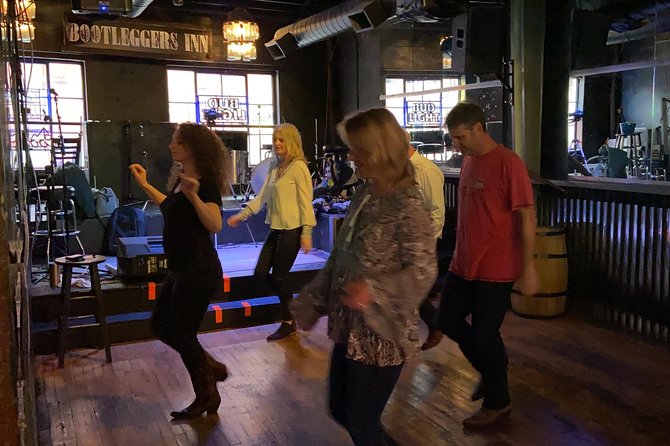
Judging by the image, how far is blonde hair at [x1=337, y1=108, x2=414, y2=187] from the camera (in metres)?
1.89

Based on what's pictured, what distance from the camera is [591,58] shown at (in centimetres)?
570

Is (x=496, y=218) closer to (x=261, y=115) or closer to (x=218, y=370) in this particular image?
(x=218, y=370)

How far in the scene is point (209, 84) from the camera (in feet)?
36.0

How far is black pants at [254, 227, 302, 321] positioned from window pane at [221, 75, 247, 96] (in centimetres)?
721

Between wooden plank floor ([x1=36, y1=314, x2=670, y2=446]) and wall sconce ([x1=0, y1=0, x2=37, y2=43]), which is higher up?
wall sconce ([x1=0, y1=0, x2=37, y2=43])

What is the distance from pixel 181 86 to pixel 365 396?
31.5ft

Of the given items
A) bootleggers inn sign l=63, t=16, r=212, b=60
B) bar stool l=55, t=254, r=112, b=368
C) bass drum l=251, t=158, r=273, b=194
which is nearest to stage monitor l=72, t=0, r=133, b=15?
bass drum l=251, t=158, r=273, b=194

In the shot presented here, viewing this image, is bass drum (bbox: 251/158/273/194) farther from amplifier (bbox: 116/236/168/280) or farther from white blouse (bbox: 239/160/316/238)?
white blouse (bbox: 239/160/316/238)

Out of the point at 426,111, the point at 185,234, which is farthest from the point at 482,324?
the point at 426,111

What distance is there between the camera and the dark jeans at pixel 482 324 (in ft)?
9.23

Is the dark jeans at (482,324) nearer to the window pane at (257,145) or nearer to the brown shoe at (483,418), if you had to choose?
the brown shoe at (483,418)

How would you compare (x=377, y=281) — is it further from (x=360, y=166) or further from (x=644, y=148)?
(x=644, y=148)

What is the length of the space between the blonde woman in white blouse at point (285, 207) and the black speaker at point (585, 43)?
111 inches

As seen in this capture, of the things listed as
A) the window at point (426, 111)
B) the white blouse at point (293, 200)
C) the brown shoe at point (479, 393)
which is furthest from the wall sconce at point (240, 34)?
the brown shoe at point (479, 393)
